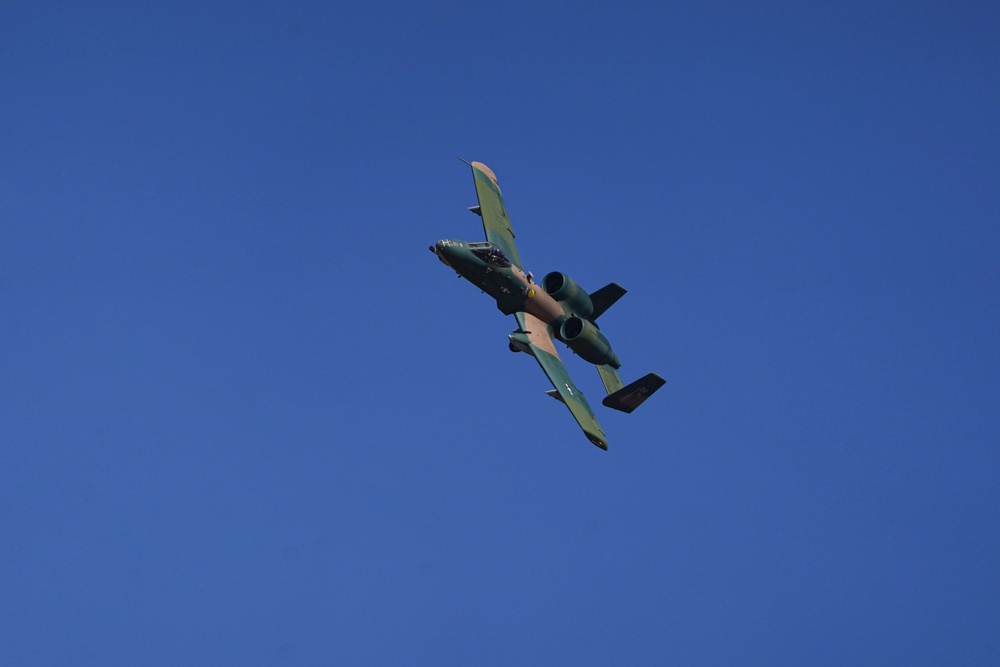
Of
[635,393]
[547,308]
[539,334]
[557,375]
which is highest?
[547,308]

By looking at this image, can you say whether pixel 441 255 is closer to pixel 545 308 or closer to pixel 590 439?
pixel 545 308

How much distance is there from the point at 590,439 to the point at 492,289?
423 inches

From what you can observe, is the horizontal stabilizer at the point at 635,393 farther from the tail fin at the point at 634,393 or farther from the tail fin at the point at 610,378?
the tail fin at the point at 610,378

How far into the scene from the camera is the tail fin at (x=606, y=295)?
80.7 m

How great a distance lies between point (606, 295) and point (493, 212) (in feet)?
28.6

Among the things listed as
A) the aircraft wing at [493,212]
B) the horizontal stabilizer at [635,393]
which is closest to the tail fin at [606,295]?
the aircraft wing at [493,212]

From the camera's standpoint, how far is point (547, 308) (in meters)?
77.2

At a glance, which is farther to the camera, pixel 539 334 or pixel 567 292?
pixel 567 292

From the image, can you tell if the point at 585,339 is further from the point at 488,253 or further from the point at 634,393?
the point at 488,253

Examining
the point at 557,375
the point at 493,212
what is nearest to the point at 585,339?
the point at 557,375

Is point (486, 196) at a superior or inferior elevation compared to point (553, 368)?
superior

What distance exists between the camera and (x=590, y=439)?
71750 mm

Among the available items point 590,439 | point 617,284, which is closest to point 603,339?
point 617,284

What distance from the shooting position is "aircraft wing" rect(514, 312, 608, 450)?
7219 centimetres
